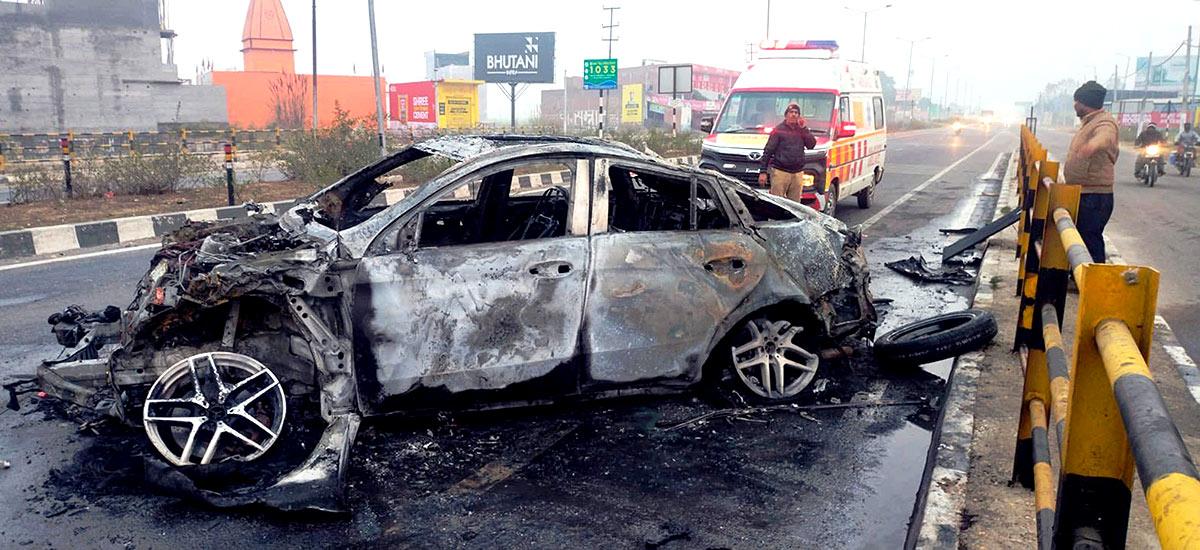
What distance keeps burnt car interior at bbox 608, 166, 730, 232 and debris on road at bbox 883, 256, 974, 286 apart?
4512 mm

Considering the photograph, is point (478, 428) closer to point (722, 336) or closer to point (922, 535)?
point (722, 336)

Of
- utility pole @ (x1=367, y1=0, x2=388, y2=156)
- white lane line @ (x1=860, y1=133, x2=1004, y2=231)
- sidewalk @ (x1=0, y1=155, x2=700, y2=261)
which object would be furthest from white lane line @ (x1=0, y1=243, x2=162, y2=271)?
white lane line @ (x1=860, y1=133, x2=1004, y2=231)

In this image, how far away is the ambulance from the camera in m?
11.9

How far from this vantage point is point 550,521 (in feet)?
12.2

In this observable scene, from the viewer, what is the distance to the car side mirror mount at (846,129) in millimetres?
12438

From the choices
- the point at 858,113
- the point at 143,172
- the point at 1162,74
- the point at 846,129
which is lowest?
the point at 143,172

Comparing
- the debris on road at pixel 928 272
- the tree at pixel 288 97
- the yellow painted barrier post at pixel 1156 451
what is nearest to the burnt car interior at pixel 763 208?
the yellow painted barrier post at pixel 1156 451

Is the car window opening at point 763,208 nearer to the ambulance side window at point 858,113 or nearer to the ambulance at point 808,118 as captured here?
the ambulance at point 808,118

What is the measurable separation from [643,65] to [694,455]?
236 ft

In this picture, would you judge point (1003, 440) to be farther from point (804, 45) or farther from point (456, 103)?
point (456, 103)

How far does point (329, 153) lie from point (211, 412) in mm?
12476

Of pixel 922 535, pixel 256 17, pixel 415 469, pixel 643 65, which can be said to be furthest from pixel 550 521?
pixel 643 65

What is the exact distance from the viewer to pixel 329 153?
15773 millimetres

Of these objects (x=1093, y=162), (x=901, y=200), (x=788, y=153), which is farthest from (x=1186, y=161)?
(x=1093, y=162)
